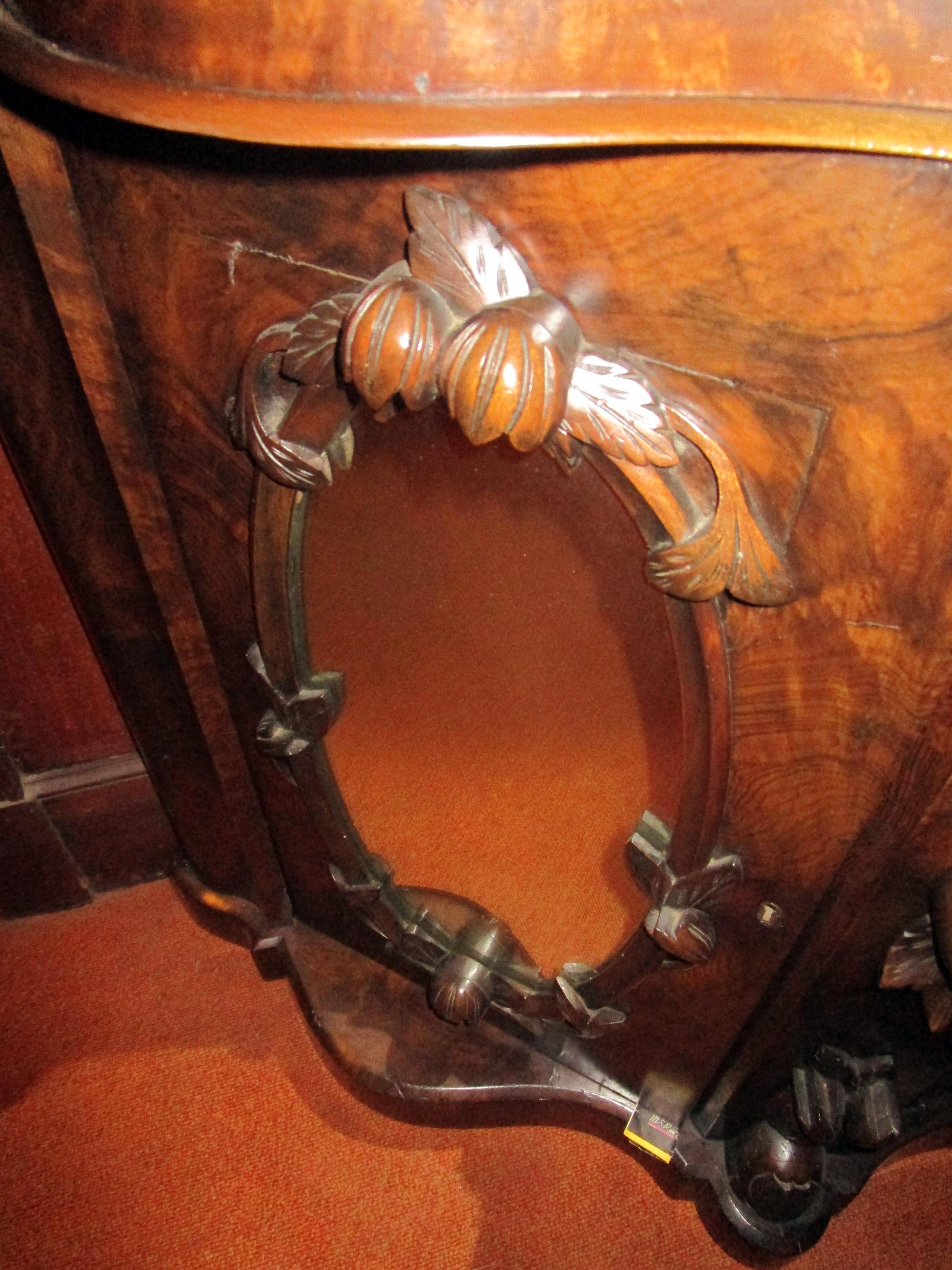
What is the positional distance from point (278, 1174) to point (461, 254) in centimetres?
96

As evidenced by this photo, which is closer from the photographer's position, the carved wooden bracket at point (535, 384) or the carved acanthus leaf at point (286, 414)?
the carved wooden bracket at point (535, 384)

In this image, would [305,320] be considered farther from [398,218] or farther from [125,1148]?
[125,1148]

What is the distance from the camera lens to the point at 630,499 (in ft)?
1.75

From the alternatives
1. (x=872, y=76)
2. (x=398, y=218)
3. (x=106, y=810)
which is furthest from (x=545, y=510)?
(x=106, y=810)

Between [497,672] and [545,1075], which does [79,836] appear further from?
[497,672]

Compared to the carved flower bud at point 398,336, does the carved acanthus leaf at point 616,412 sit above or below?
below

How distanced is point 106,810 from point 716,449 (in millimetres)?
960

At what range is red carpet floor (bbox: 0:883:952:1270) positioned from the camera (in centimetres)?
99

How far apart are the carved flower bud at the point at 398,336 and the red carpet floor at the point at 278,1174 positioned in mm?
836

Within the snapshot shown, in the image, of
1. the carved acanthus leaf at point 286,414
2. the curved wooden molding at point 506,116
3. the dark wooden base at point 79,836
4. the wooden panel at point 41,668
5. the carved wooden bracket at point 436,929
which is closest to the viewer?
the curved wooden molding at point 506,116

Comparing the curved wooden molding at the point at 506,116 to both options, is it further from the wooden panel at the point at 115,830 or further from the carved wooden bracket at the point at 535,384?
the wooden panel at the point at 115,830

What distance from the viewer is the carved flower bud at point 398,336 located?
0.48m

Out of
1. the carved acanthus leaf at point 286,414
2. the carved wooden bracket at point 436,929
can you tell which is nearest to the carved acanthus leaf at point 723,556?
the carved acanthus leaf at point 286,414

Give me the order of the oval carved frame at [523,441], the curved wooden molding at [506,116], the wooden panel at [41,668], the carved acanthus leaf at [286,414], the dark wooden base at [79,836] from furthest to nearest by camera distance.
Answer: the dark wooden base at [79,836] < the wooden panel at [41,668] < the carved acanthus leaf at [286,414] < the oval carved frame at [523,441] < the curved wooden molding at [506,116]
